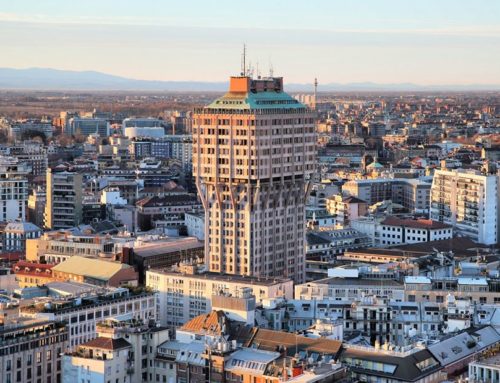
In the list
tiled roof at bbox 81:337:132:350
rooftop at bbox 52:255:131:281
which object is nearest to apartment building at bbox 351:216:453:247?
rooftop at bbox 52:255:131:281

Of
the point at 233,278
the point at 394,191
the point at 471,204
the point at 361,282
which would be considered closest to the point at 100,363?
the point at 233,278

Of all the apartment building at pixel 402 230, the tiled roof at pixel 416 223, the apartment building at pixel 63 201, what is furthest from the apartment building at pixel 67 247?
the tiled roof at pixel 416 223

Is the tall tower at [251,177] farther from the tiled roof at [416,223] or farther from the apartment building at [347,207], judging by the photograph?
the apartment building at [347,207]

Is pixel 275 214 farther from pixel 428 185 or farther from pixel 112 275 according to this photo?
pixel 428 185

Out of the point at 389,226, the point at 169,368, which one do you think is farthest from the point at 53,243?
the point at 169,368

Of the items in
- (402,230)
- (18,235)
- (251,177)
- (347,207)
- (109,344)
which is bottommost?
(18,235)

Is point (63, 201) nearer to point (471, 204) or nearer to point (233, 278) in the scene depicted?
point (471, 204)
